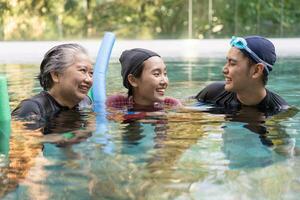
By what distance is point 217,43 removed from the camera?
782 inches

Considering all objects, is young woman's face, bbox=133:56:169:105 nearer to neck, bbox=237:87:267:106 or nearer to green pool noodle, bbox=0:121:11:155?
neck, bbox=237:87:267:106

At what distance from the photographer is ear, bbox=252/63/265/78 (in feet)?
15.7

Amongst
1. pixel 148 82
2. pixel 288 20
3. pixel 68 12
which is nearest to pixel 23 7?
pixel 68 12

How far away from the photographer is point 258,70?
4.81 meters

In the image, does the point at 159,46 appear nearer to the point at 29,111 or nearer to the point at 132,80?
the point at 132,80

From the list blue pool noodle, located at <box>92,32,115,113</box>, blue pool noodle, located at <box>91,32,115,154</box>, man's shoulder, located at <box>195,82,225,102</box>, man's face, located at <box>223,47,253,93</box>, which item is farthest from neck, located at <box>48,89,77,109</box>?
man's shoulder, located at <box>195,82,225,102</box>

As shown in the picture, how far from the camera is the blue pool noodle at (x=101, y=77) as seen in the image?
5.39 m

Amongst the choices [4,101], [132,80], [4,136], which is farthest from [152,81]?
[4,136]

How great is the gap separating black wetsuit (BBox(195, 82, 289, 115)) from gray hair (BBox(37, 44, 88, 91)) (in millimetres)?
1428

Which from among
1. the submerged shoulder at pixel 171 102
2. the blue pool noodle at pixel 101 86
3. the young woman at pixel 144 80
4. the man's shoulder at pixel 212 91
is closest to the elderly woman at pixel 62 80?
the blue pool noodle at pixel 101 86

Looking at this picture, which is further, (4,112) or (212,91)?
(212,91)

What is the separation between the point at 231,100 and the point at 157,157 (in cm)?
223

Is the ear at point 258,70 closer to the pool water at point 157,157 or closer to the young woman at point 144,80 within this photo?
the pool water at point 157,157

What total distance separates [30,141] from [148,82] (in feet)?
5.03
